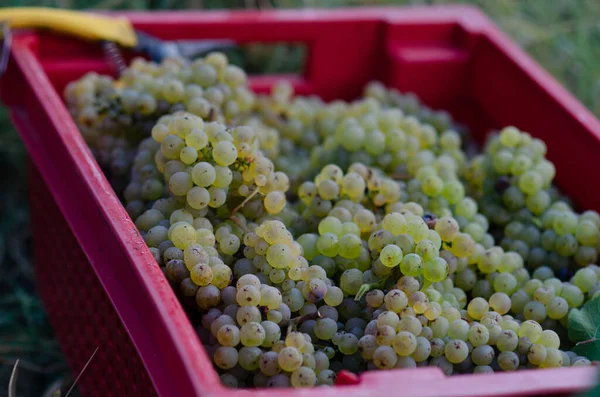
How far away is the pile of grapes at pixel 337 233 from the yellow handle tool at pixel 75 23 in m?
0.14

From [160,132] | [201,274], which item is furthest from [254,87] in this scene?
[201,274]

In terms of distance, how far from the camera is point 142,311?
32.8 inches

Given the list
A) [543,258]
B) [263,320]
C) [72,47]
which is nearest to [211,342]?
[263,320]

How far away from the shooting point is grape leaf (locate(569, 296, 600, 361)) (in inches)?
38.1

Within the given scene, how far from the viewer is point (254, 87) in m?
1.57

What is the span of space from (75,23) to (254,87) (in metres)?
0.37

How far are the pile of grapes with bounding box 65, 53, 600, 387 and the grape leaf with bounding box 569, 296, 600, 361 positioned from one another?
2 centimetres

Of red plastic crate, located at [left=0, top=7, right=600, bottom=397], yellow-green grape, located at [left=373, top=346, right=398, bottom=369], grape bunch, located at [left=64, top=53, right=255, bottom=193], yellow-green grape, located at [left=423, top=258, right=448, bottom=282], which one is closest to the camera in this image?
red plastic crate, located at [left=0, top=7, right=600, bottom=397]

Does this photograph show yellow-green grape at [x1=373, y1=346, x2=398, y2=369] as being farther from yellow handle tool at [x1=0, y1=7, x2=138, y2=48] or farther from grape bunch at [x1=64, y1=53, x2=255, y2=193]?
yellow handle tool at [x1=0, y1=7, x2=138, y2=48]

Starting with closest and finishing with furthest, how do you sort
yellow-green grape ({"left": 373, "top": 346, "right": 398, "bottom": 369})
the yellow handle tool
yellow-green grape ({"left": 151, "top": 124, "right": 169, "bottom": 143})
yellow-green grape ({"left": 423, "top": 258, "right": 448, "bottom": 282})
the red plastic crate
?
1. the red plastic crate
2. yellow-green grape ({"left": 373, "top": 346, "right": 398, "bottom": 369})
3. yellow-green grape ({"left": 423, "top": 258, "right": 448, "bottom": 282})
4. yellow-green grape ({"left": 151, "top": 124, "right": 169, "bottom": 143})
5. the yellow handle tool

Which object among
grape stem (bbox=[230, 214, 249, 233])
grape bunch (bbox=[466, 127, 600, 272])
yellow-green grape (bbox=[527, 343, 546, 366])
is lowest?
grape bunch (bbox=[466, 127, 600, 272])

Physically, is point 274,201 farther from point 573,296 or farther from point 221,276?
point 573,296

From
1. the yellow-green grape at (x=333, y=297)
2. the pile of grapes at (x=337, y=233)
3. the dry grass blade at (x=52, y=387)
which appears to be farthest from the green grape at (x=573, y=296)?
the dry grass blade at (x=52, y=387)

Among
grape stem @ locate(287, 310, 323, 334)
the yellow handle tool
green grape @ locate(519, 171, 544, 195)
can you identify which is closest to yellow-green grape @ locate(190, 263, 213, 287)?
grape stem @ locate(287, 310, 323, 334)
